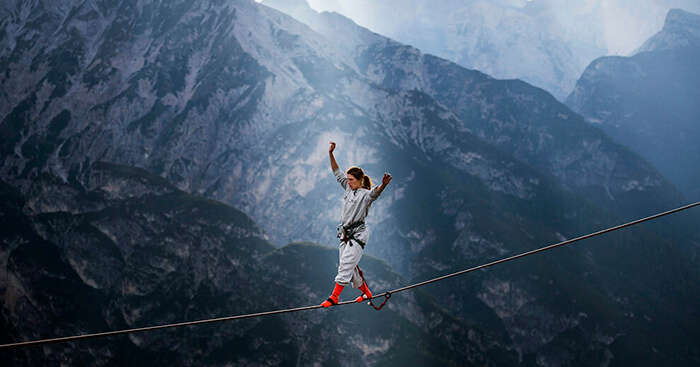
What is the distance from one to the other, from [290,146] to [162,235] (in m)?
67.8

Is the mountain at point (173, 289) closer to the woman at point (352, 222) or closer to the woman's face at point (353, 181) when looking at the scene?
the woman at point (352, 222)

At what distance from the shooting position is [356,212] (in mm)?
10930

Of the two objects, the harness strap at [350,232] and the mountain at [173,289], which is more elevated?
the harness strap at [350,232]

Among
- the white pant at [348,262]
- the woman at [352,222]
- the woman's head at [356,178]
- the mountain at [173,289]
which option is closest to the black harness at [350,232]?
the woman at [352,222]

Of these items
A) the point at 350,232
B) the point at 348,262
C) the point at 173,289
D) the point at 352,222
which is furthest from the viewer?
the point at 173,289

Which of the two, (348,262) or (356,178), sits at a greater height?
(356,178)

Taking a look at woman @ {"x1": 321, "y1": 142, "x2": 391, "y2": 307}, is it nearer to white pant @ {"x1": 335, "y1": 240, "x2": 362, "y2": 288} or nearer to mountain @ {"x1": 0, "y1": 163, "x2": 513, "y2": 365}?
white pant @ {"x1": 335, "y1": 240, "x2": 362, "y2": 288}

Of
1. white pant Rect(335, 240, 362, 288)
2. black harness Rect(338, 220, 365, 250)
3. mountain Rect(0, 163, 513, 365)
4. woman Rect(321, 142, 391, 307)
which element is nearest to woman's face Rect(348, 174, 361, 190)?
woman Rect(321, 142, 391, 307)

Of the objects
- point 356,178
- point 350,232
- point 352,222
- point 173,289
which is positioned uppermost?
point 356,178

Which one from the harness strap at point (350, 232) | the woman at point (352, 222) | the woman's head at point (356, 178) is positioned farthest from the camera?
the harness strap at point (350, 232)

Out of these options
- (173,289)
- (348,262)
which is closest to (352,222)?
(348,262)

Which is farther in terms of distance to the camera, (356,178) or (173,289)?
(173,289)

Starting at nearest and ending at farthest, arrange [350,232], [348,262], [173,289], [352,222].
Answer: [348,262] → [352,222] → [350,232] → [173,289]

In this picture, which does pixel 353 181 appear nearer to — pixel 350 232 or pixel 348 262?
pixel 350 232
